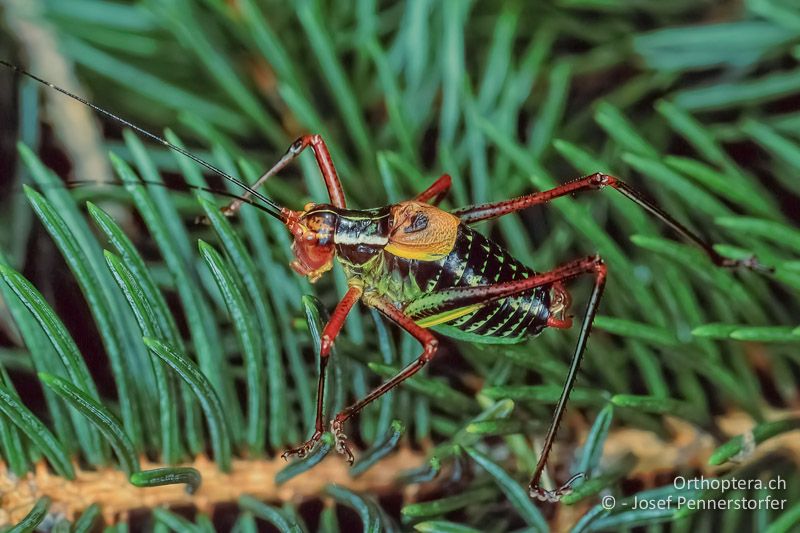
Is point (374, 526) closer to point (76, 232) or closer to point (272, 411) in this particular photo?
point (272, 411)

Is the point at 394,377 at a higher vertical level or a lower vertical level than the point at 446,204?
lower

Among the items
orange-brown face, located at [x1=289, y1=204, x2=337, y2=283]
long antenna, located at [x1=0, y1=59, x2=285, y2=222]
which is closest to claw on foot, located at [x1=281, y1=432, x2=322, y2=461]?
orange-brown face, located at [x1=289, y1=204, x2=337, y2=283]

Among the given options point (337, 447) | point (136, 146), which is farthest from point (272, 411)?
point (136, 146)

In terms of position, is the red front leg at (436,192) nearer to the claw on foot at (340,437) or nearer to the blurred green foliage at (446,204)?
the blurred green foliage at (446,204)

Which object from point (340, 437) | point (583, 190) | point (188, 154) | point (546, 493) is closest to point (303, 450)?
point (340, 437)

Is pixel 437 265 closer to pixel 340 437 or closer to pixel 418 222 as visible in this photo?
pixel 418 222

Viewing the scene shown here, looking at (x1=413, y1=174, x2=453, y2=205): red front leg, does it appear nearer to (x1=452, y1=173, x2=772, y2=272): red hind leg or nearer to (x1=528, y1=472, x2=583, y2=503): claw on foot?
(x1=452, y1=173, x2=772, y2=272): red hind leg
